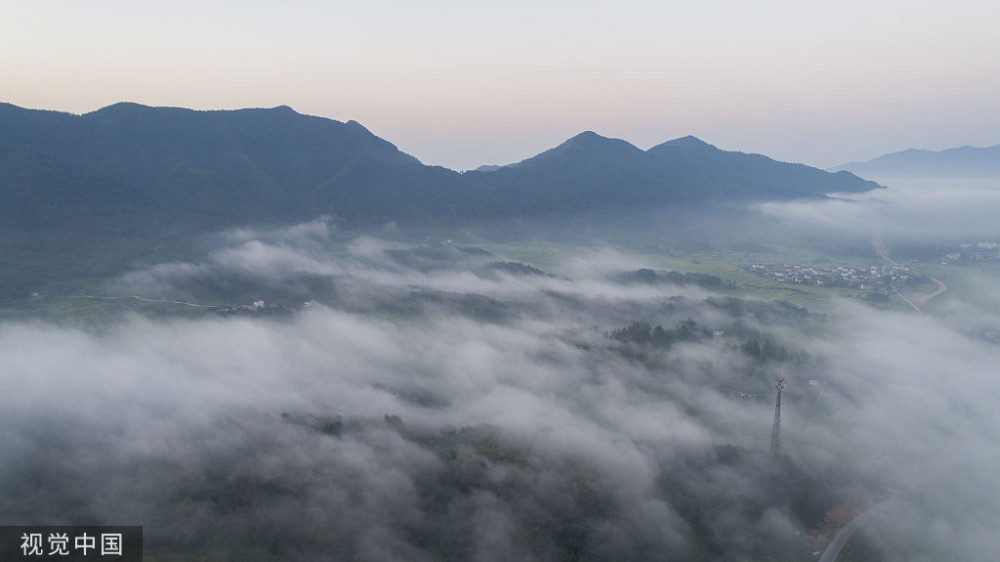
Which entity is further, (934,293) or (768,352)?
(934,293)

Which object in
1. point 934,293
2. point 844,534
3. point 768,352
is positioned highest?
point 934,293

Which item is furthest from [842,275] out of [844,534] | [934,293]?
[844,534]

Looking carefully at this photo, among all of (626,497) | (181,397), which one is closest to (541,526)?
(626,497)

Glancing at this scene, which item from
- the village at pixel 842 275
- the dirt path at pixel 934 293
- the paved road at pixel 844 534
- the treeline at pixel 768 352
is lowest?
the paved road at pixel 844 534

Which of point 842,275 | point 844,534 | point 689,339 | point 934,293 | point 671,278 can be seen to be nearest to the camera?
point 844,534

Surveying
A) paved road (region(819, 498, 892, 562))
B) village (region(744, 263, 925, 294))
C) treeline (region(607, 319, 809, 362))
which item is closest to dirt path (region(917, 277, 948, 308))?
village (region(744, 263, 925, 294))

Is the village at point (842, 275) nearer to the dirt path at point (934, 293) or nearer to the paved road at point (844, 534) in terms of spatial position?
the dirt path at point (934, 293)

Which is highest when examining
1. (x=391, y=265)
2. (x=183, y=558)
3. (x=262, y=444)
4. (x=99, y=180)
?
(x=99, y=180)

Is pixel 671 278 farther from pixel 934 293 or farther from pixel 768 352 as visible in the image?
pixel 768 352

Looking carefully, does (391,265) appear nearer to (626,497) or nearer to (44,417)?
(44,417)

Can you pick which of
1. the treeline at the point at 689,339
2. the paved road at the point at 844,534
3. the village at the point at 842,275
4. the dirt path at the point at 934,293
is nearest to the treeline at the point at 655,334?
the treeline at the point at 689,339

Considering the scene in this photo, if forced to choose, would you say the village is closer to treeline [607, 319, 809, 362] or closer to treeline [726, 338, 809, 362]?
treeline [607, 319, 809, 362]
